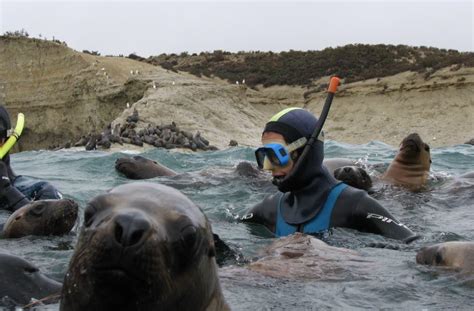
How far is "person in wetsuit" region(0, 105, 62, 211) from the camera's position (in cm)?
773

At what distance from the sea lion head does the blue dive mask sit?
4.18m

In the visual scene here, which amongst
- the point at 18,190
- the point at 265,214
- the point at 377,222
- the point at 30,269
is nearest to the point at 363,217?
the point at 377,222

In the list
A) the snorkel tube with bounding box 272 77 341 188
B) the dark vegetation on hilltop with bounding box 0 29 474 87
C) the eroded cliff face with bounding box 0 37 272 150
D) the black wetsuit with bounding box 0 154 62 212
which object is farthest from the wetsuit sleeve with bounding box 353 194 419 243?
the dark vegetation on hilltop with bounding box 0 29 474 87

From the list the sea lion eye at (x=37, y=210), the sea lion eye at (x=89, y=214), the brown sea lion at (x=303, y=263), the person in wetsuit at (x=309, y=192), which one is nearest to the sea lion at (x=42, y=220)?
the sea lion eye at (x=37, y=210)

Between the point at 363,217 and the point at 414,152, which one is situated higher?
the point at 414,152

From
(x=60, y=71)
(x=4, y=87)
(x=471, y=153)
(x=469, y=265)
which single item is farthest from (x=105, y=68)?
(x=469, y=265)

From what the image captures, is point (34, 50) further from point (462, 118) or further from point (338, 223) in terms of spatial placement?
point (338, 223)

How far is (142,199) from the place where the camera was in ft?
9.46

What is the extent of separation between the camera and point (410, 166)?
10219 millimetres

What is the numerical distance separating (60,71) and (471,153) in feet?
73.7

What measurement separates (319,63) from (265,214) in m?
40.3

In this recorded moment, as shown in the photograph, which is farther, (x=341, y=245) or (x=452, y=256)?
(x=341, y=245)

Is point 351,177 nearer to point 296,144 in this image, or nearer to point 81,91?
point 296,144

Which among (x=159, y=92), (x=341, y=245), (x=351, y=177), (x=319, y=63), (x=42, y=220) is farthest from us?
(x=319, y=63)
